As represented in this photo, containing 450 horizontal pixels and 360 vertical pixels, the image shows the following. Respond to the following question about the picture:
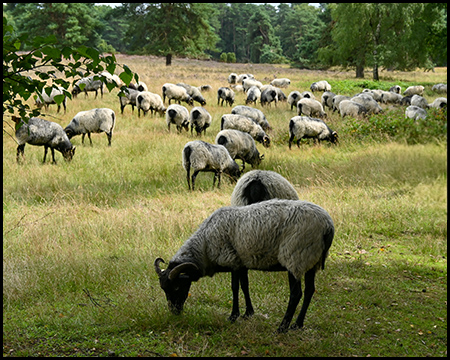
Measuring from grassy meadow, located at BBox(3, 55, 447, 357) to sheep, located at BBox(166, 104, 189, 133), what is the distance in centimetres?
353

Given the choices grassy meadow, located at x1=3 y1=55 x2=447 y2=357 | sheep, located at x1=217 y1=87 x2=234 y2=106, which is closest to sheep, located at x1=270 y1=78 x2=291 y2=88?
sheep, located at x1=217 y1=87 x2=234 y2=106

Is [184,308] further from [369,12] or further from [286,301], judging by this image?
[369,12]

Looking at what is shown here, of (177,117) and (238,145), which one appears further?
(177,117)

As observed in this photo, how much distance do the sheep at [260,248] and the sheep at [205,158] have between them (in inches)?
220

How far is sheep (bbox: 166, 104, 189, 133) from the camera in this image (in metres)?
17.0

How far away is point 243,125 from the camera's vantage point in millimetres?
14383

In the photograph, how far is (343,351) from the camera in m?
3.89

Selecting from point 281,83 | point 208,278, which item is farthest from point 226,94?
point 208,278

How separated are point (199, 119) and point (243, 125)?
2.74 metres

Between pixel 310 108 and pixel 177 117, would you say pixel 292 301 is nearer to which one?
pixel 177 117

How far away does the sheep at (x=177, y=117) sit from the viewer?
17047mm

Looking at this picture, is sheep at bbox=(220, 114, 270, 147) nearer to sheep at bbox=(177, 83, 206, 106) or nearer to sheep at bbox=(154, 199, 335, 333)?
sheep at bbox=(177, 83, 206, 106)

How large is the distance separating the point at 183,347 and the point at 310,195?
5.84 meters

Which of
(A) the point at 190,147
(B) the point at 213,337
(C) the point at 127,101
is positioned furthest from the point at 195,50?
(B) the point at 213,337
